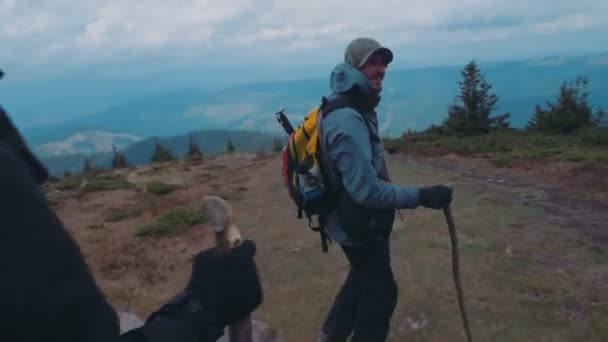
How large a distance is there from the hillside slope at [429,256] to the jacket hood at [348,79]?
261 cm

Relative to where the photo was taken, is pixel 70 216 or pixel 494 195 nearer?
pixel 494 195

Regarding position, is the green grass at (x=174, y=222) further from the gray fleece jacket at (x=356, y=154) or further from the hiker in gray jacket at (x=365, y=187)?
the gray fleece jacket at (x=356, y=154)

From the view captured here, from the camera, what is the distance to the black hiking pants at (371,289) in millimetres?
4176

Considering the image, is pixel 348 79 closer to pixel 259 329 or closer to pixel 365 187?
pixel 365 187

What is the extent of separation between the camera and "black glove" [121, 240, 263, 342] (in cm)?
156

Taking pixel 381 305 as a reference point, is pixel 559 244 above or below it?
below

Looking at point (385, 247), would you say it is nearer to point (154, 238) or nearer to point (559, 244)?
point (559, 244)

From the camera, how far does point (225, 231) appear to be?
61.8 inches

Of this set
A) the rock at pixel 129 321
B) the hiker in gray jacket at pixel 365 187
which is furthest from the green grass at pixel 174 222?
the hiker in gray jacket at pixel 365 187

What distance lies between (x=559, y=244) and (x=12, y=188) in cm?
751

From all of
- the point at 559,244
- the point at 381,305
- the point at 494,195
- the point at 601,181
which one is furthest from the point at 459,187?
the point at 381,305

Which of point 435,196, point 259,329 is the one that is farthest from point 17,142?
point 259,329

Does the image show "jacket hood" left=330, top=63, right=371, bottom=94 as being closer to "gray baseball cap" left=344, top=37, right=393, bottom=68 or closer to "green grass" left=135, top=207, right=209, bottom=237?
"gray baseball cap" left=344, top=37, right=393, bottom=68

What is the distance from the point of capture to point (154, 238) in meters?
9.91
